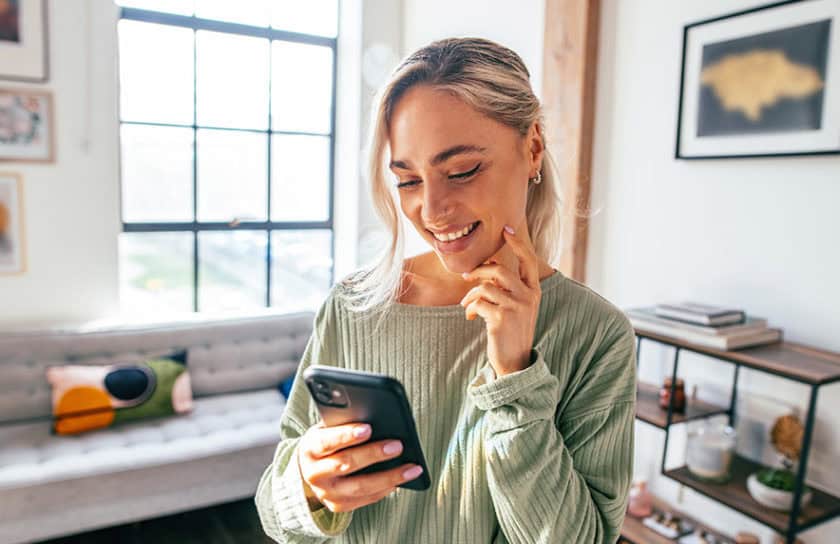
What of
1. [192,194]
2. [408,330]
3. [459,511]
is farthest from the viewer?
[192,194]

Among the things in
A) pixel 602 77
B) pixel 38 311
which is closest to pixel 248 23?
pixel 38 311

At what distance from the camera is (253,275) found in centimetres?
390

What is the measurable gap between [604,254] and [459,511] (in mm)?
1849

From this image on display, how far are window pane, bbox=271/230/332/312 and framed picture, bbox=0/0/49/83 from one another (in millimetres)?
1490

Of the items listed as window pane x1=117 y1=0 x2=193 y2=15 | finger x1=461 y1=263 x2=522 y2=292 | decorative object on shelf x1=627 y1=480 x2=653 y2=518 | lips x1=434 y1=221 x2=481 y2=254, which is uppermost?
window pane x1=117 y1=0 x2=193 y2=15

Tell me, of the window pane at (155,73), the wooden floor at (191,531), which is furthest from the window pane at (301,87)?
the wooden floor at (191,531)

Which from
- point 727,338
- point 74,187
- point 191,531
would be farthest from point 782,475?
point 74,187

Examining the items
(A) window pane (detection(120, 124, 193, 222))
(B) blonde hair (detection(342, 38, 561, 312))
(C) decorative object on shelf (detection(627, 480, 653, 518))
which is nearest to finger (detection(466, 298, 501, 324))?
(B) blonde hair (detection(342, 38, 561, 312))

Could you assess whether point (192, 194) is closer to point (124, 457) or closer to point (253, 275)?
point (253, 275)

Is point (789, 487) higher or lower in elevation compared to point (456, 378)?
lower

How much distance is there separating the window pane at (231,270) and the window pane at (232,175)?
123 millimetres

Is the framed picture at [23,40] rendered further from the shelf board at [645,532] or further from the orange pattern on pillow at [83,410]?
the shelf board at [645,532]

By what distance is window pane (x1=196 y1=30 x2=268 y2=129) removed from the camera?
3.61 meters

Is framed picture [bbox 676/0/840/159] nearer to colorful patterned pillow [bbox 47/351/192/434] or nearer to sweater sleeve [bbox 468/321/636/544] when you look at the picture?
sweater sleeve [bbox 468/321/636/544]
